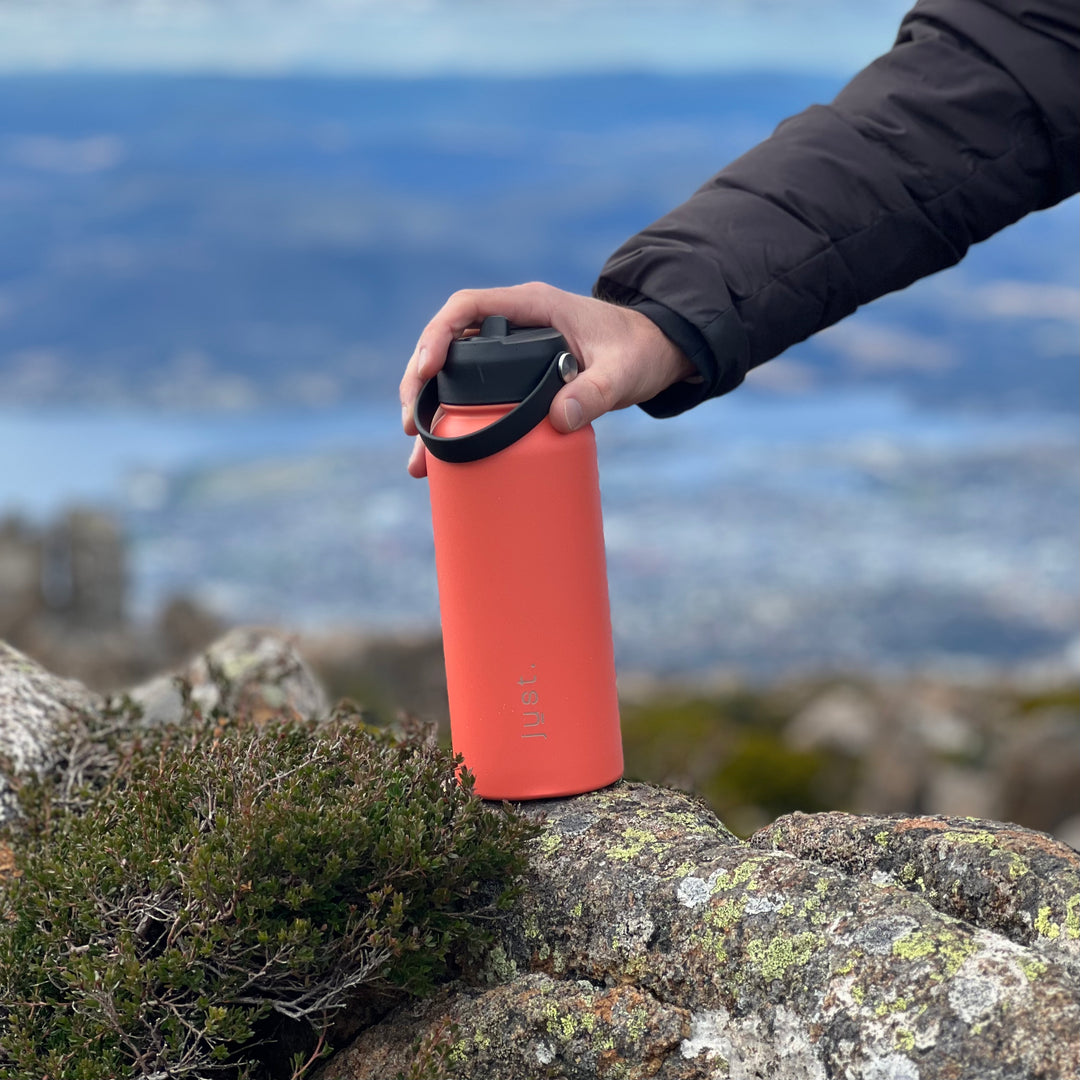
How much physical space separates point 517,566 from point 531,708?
18.3 inches

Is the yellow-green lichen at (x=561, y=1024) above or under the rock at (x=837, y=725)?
above

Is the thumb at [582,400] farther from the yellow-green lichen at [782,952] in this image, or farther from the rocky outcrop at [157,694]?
the rocky outcrop at [157,694]

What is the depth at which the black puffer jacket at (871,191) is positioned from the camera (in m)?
3.91

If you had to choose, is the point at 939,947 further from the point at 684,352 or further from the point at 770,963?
the point at 684,352

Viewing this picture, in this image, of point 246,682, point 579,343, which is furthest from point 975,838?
point 246,682

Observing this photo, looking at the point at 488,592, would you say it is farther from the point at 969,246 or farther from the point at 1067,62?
the point at 1067,62

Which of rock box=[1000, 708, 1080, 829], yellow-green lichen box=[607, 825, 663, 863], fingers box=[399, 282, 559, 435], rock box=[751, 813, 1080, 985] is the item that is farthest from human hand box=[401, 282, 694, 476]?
rock box=[1000, 708, 1080, 829]

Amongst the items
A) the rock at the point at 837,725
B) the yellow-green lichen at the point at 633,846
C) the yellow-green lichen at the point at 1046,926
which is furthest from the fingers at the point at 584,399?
the rock at the point at 837,725

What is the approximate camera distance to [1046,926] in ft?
10.0

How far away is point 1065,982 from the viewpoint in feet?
8.99

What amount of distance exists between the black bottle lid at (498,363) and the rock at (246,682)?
231 cm

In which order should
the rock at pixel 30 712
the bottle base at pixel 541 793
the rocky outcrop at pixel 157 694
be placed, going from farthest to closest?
1. the rocky outcrop at pixel 157 694
2. the rock at pixel 30 712
3. the bottle base at pixel 541 793

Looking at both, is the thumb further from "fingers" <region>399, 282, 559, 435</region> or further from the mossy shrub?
the mossy shrub

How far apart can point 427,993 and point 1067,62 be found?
3833 mm
